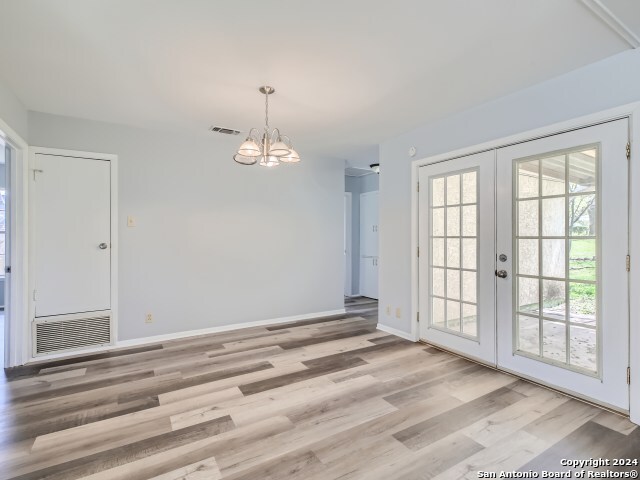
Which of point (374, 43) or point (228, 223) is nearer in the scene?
point (374, 43)

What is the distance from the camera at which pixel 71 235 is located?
134 inches

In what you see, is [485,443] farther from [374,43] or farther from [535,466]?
[374,43]

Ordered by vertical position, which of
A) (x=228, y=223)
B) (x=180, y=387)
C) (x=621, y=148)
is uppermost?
(x=621, y=148)

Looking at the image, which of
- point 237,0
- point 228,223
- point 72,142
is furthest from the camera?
point 228,223

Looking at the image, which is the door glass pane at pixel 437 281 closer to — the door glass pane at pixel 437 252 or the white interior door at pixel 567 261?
the door glass pane at pixel 437 252

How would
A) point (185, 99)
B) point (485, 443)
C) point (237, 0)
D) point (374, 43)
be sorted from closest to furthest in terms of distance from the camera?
point (237, 0), point (485, 443), point (374, 43), point (185, 99)

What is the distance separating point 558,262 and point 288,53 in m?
2.62

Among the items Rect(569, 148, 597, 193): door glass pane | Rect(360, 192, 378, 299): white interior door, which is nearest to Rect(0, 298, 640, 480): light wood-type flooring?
Rect(569, 148, 597, 193): door glass pane

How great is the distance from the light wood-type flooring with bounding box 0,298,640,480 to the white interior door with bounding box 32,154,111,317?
0.67m

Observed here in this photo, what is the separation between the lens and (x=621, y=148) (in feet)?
7.34

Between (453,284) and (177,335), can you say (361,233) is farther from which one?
(177,335)

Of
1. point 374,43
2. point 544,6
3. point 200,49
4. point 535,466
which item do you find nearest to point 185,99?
point 200,49

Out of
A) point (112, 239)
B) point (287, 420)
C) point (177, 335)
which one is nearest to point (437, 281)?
point (287, 420)

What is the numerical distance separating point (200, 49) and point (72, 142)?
222 cm
